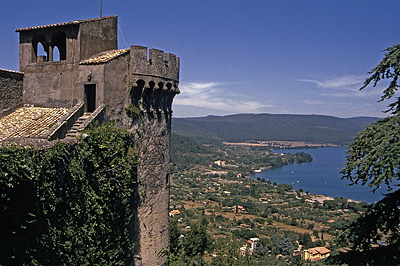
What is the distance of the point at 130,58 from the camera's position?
12273 millimetres

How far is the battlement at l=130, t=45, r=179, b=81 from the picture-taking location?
12273 mm

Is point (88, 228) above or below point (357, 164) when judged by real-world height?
below

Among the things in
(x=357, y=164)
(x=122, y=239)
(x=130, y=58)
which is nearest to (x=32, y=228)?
(x=122, y=239)

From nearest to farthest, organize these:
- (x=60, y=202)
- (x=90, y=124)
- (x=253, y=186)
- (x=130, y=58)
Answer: (x=60, y=202) < (x=90, y=124) < (x=130, y=58) < (x=253, y=186)

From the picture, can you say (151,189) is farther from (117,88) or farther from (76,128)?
(117,88)

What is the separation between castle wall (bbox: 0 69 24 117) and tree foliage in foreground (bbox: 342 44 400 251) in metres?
12.4

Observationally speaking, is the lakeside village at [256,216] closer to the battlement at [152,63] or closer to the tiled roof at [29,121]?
the battlement at [152,63]

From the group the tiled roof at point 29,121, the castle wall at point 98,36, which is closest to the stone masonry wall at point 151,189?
the tiled roof at point 29,121

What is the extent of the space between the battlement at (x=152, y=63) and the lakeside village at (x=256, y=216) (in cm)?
993

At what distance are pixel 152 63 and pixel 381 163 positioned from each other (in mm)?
8136

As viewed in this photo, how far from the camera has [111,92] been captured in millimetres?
12016

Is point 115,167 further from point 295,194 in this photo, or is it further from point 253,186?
point 253,186

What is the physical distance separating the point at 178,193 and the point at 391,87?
95.9m

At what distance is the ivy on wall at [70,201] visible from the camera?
7.82 m
